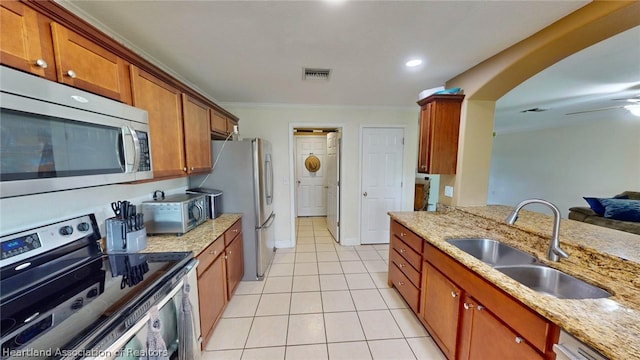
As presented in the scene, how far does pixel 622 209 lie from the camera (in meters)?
3.26

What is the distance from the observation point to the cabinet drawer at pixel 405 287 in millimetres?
2000

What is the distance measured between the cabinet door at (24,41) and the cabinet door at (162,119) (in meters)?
0.47

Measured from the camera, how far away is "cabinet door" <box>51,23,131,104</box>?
38.2 inches

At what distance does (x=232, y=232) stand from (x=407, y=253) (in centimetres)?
180

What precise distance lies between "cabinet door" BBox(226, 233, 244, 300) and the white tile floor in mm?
161

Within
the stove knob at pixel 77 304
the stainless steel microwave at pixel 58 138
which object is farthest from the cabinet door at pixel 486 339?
the stainless steel microwave at pixel 58 138

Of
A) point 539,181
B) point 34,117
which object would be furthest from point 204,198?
point 539,181

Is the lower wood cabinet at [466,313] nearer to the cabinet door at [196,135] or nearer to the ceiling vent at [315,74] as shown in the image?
the ceiling vent at [315,74]

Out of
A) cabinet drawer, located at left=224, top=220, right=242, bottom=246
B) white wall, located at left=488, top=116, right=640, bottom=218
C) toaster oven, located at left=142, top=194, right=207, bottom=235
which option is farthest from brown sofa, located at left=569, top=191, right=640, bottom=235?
toaster oven, located at left=142, top=194, right=207, bottom=235

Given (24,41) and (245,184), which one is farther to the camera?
(245,184)

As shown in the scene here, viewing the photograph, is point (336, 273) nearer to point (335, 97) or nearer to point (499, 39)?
point (335, 97)

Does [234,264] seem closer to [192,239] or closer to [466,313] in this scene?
[192,239]

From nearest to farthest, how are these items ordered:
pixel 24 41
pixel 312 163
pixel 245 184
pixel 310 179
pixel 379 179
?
pixel 24 41 < pixel 245 184 < pixel 379 179 < pixel 312 163 < pixel 310 179

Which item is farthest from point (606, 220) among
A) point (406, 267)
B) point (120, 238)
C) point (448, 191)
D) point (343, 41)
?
point (120, 238)
